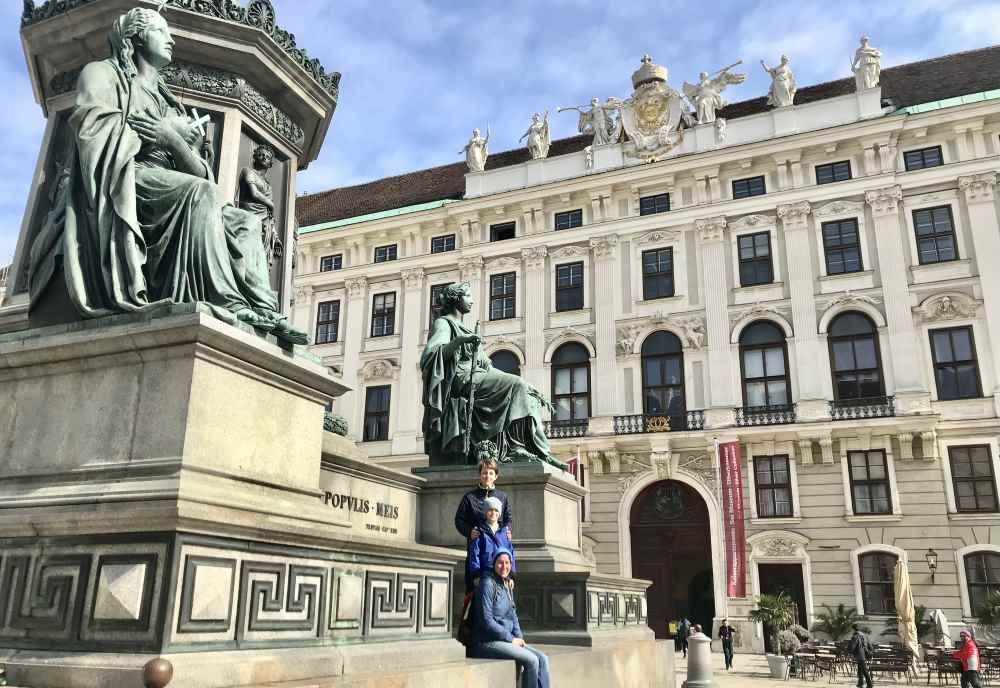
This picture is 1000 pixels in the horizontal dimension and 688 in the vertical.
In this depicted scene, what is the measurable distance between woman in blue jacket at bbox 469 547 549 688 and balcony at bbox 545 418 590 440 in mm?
22629

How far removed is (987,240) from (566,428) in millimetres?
14639

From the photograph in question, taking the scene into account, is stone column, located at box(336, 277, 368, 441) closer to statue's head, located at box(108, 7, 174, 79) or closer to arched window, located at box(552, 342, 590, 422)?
arched window, located at box(552, 342, 590, 422)

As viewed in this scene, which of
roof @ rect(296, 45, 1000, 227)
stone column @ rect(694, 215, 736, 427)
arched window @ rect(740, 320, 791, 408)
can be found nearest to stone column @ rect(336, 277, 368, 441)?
roof @ rect(296, 45, 1000, 227)

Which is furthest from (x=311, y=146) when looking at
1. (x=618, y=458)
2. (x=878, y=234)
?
(x=878, y=234)

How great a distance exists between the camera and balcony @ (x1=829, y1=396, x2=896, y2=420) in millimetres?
24047

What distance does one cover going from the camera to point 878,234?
2598cm

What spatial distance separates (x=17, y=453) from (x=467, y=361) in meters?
5.39

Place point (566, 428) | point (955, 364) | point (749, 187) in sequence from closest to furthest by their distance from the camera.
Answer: point (955, 364), point (566, 428), point (749, 187)

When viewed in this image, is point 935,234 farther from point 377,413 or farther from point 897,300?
point 377,413

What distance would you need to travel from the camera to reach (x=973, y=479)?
911 inches

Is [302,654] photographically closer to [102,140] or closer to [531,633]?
[102,140]

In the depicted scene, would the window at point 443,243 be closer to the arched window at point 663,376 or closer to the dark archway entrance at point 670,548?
the arched window at point 663,376

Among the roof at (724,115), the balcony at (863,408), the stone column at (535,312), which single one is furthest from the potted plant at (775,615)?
the roof at (724,115)

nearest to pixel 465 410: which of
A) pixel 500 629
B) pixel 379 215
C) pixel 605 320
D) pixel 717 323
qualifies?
pixel 500 629
